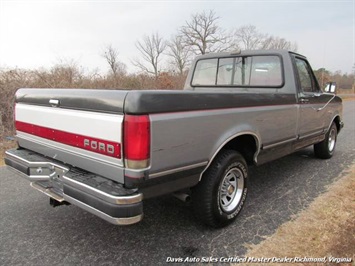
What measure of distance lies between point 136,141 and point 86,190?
1.97 feet

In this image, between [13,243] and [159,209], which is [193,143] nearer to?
[159,209]

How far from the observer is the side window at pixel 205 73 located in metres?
4.93

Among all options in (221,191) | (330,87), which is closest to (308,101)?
(330,87)

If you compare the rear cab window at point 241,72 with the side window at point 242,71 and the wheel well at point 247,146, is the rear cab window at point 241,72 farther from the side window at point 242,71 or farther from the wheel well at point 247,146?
the wheel well at point 247,146

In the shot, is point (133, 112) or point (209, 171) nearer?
point (133, 112)

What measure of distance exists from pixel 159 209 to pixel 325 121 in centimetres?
361

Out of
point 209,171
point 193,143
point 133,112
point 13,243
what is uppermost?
point 133,112

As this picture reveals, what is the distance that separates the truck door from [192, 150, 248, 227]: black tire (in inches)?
64.9

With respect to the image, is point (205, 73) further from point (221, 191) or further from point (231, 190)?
point (221, 191)

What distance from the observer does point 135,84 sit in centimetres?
1374

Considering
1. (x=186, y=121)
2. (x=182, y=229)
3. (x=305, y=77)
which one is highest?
(x=305, y=77)

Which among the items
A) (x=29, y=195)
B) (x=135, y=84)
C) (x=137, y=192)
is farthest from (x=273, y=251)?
(x=135, y=84)

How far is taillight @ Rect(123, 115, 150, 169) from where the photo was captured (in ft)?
6.95

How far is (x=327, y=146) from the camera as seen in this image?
18.6 ft
